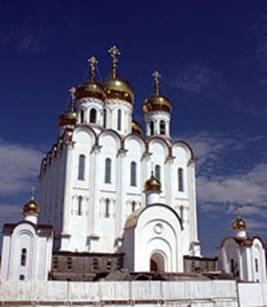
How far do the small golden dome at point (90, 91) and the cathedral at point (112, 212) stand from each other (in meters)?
0.08

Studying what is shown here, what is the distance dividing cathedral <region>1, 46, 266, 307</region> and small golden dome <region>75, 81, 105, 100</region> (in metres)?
0.08

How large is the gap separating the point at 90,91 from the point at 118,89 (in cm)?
285

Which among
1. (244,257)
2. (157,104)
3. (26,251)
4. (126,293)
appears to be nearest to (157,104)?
(157,104)

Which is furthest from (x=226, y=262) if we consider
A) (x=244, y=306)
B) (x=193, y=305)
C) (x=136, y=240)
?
(x=193, y=305)

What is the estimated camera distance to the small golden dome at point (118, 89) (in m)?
35.4

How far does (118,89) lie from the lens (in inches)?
1404

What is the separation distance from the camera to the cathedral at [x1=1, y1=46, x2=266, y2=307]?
25.4 metres

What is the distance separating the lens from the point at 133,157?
31.7 m

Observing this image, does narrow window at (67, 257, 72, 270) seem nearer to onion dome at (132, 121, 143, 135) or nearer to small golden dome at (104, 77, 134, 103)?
small golden dome at (104, 77, 134, 103)

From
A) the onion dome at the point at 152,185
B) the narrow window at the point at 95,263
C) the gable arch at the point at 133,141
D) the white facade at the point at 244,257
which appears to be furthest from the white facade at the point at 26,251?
the white facade at the point at 244,257

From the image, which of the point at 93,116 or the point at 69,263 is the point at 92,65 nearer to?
the point at 93,116

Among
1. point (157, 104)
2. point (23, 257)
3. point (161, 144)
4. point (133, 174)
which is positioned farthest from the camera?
point (157, 104)

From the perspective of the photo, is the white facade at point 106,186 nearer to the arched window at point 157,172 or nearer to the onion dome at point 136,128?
the arched window at point 157,172

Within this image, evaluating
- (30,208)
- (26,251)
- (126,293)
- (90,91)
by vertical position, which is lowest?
(126,293)
